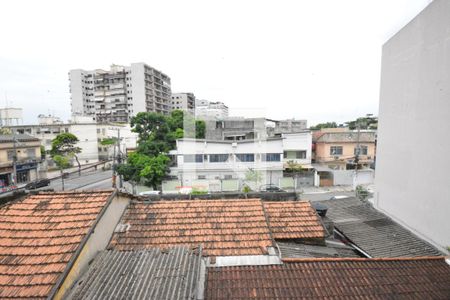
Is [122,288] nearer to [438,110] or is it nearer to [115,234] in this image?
[115,234]

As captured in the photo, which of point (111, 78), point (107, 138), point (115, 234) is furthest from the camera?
point (111, 78)

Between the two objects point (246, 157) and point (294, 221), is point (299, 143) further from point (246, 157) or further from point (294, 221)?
point (294, 221)

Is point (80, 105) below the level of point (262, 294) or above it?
above

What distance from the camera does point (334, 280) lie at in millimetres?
4906

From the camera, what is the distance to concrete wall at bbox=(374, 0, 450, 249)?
25.5 ft

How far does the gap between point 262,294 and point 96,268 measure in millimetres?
3318

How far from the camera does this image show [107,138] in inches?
1604

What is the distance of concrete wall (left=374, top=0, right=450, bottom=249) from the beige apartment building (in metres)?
16.5

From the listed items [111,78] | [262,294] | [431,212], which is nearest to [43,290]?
[262,294]

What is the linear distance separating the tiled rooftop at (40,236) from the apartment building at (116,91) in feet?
167

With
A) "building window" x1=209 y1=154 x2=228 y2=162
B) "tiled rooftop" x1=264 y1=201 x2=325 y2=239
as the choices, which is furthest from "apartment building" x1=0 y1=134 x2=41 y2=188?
"tiled rooftop" x1=264 y1=201 x2=325 y2=239

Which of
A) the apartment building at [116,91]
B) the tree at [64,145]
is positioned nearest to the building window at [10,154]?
the tree at [64,145]

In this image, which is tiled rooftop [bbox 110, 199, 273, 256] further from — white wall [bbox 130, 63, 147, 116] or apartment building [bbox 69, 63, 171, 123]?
apartment building [bbox 69, 63, 171, 123]

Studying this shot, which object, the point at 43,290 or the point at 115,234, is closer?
the point at 43,290
